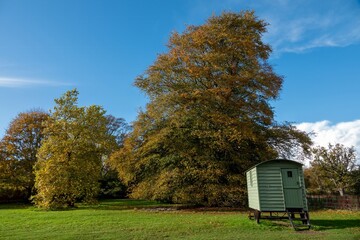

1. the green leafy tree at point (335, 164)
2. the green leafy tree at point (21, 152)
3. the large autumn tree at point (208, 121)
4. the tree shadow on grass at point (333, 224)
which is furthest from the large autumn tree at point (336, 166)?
the green leafy tree at point (21, 152)

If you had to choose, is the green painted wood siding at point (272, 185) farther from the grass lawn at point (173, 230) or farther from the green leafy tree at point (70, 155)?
the green leafy tree at point (70, 155)

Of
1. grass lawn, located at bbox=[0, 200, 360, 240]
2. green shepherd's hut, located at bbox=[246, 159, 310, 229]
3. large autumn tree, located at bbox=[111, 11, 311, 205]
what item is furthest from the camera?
large autumn tree, located at bbox=[111, 11, 311, 205]

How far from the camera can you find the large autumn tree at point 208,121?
22859mm

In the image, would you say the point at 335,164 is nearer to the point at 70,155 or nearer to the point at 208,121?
the point at 208,121

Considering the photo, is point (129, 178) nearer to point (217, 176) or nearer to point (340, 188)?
point (217, 176)

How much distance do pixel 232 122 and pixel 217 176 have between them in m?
4.05

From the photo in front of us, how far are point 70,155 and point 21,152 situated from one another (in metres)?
13.2

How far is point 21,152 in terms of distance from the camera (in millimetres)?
37531

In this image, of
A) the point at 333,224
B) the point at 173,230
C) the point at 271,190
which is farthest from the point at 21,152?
the point at 333,224

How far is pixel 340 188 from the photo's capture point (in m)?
35.8

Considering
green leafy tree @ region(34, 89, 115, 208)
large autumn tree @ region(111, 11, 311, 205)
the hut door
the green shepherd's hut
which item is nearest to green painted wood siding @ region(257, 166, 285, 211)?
the green shepherd's hut

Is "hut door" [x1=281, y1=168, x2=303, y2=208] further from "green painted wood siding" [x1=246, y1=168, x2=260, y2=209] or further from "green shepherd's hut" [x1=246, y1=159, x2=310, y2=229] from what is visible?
"green painted wood siding" [x1=246, y1=168, x2=260, y2=209]

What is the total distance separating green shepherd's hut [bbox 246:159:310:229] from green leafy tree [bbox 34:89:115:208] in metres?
17.2

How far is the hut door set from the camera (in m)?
14.5
